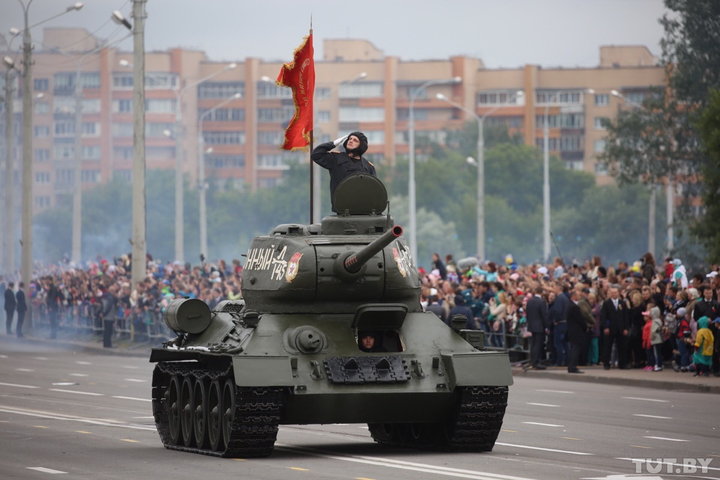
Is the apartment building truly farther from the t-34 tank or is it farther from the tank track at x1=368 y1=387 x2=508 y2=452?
the tank track at x1=368 y1=387 x2=508 y2=452

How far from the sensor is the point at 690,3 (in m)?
61.0

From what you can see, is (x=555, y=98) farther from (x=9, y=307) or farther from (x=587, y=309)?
(x=587, y=309)

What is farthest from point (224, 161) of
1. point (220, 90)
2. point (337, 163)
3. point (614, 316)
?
point (337, 163)

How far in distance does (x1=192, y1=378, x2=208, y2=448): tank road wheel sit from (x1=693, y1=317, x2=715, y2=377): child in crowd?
41.9ft

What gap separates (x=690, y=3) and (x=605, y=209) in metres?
46.0

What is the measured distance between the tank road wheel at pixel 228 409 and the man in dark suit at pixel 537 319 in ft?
51.0

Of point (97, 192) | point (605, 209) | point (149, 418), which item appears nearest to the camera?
point (149, 418)

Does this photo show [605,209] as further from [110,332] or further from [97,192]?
[110,332]

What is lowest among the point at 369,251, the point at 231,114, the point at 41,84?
the point at 369,251

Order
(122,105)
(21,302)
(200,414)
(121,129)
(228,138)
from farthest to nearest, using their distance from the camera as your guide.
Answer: (228,138) < (122,105) < (121,129) < (21,302) < (200,414)

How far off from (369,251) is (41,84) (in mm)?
126192

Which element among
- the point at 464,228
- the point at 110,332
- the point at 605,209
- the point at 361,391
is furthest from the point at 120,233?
the point at 361,391

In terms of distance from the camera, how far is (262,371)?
18391 millimetres

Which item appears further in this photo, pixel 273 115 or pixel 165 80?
pixel 273 115
